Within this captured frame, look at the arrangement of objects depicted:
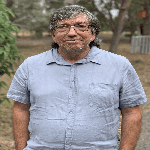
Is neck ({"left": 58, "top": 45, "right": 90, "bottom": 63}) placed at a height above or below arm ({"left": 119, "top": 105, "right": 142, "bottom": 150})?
above

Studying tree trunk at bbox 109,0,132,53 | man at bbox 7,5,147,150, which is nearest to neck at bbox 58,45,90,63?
man at bbox 7,5,147,150

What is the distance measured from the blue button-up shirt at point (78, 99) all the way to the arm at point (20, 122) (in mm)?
111

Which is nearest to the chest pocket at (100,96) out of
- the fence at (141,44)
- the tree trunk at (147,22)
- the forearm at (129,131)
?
the forearm at (129,131)

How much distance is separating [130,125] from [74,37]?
742mm

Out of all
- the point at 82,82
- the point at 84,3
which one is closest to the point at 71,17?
the point at 82,82

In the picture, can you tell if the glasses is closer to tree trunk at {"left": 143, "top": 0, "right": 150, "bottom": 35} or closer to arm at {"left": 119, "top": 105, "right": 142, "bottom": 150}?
arm at {"left": 119, "top": 105, "right": 142, "bottom": 150}

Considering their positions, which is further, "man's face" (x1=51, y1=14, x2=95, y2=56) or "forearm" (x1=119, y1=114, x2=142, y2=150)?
"forearm" (x1=119, y1=114, x2=142, y2=150)

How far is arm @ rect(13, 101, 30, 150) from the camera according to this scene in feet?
5.74

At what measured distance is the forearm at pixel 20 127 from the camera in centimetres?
175

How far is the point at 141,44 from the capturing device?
1559 cm

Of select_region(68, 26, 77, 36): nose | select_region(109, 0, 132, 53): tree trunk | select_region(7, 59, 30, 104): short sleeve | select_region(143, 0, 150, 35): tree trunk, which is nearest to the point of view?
select_region(68, 26, 77, 36): nose

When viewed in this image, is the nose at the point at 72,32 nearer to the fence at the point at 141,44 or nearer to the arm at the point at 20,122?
the arm at the point at 20,122

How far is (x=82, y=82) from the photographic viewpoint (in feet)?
5.20

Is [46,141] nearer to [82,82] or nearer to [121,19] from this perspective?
[82,82]
